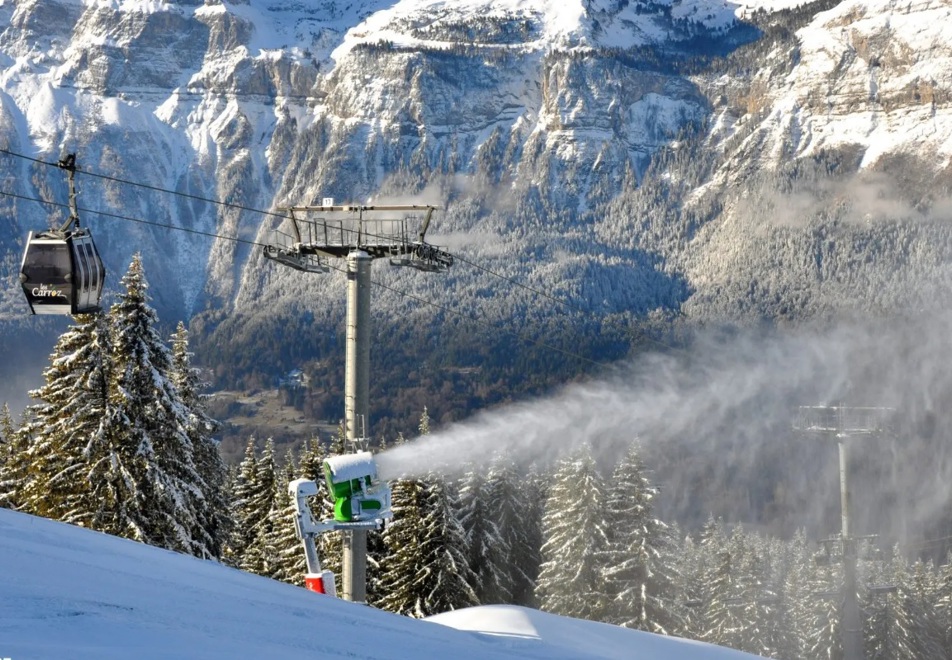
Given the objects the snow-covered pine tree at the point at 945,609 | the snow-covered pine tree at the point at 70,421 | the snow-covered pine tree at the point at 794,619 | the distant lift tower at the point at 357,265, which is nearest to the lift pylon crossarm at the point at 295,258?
the distant lift tower at the point at 357,265

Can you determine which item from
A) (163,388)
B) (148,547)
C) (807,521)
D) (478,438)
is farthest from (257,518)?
(807,521)

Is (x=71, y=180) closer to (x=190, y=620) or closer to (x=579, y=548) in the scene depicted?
(x=190, y=620)

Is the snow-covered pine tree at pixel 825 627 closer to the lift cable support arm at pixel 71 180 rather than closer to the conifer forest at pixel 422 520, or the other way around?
the conifer forest at pixel 422 520

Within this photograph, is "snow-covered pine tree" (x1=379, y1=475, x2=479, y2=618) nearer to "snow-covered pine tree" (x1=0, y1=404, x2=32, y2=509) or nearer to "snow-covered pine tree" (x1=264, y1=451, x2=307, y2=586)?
"snow-covered pine tree" (x1=264, y1=451, x2=307, y2=586)

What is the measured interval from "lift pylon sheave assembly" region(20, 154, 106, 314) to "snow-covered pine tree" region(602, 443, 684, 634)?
92.9 ft

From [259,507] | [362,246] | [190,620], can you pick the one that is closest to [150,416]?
[362,246]

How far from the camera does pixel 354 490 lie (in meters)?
22.2

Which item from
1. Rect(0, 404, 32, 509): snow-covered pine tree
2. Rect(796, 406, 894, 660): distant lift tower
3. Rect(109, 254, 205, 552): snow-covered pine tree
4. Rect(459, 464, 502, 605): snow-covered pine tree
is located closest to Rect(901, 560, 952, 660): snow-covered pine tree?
Rect(796, 406, 894, 660): distant lift tower

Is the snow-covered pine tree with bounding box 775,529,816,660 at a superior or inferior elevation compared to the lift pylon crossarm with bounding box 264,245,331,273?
inferior

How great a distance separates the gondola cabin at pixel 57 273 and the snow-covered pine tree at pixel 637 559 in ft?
92.9

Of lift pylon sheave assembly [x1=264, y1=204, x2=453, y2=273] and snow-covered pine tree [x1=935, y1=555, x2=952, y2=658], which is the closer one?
lift pylon sheave assembly [x1=264, y1=204, x2=453, y2=273]

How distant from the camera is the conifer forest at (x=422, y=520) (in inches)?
1119

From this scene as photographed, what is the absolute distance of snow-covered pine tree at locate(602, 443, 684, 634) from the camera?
4522 centimetres

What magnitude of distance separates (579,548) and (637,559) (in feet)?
8.03
